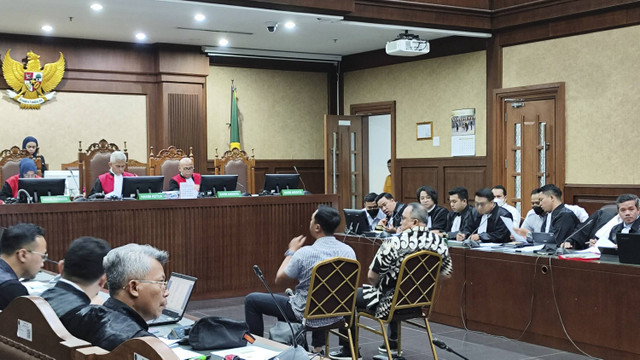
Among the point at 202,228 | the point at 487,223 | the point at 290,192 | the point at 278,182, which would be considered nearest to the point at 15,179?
the point at 202,228

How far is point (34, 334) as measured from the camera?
2.12 meters

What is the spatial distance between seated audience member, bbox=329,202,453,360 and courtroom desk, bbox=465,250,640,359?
877 millimetres

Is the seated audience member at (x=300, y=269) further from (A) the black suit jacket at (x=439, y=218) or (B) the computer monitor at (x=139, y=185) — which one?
(A) the black suit jacket at (x=439, y=218)

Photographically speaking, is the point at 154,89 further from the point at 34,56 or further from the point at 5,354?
the point at 5,354

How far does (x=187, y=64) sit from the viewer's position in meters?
11.2

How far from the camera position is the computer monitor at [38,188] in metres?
6.80

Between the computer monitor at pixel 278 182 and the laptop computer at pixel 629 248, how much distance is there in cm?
407

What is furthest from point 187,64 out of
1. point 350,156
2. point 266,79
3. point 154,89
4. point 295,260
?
point 295,260

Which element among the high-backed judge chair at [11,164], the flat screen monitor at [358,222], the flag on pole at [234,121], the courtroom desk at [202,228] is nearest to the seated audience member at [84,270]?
the courtroom desk at [202,228]

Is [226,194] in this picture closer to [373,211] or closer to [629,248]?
[373,211]

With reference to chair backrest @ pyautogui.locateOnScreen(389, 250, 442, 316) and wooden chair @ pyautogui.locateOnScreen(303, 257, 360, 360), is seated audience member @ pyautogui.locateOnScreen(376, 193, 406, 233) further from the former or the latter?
wooden chair @ pyautogui.locateOnScreen(303, 257, 360, 360)

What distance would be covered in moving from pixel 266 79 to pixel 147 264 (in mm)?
9897

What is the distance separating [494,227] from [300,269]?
2706 mm

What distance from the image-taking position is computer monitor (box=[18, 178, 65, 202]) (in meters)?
6.80
